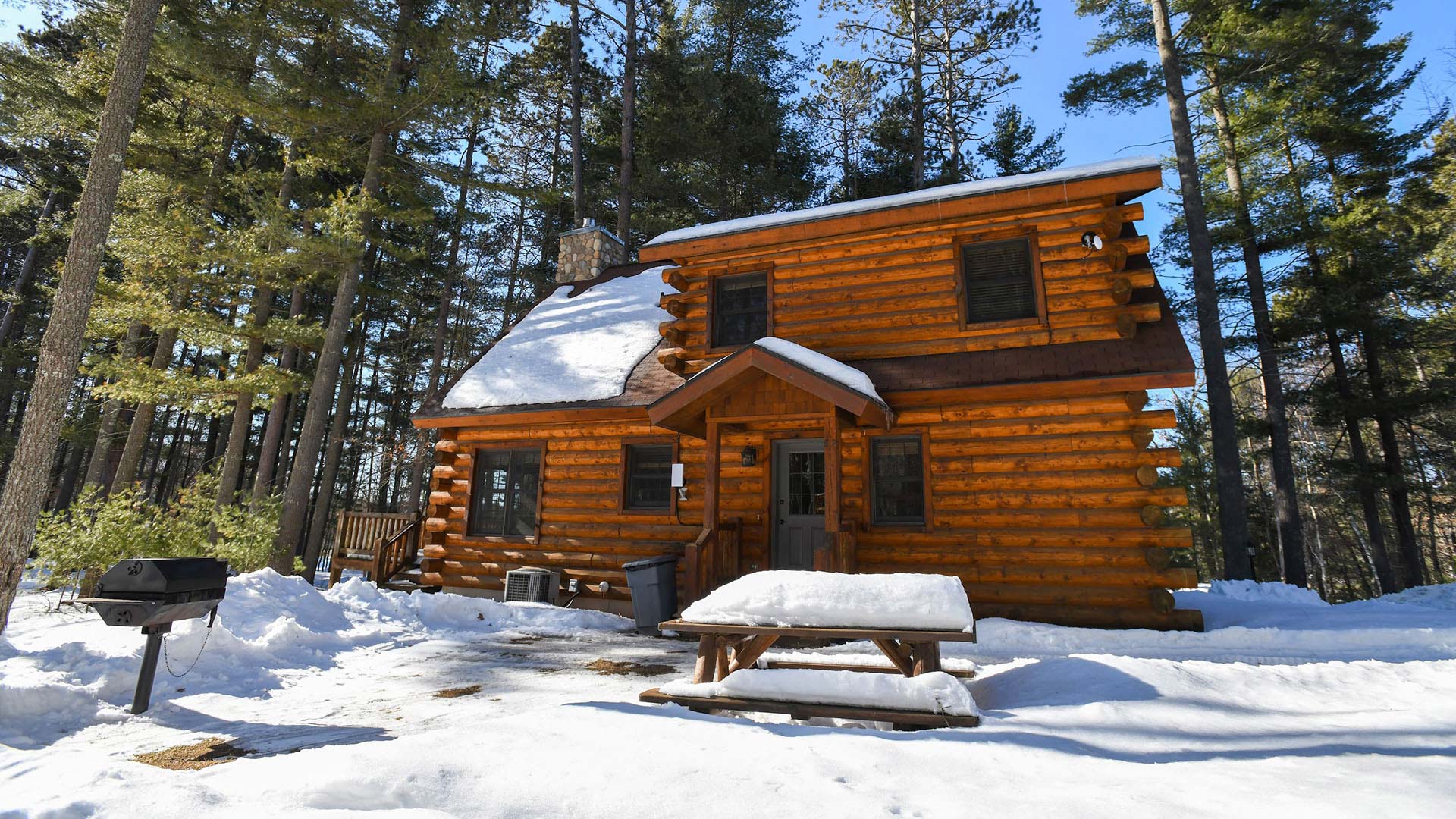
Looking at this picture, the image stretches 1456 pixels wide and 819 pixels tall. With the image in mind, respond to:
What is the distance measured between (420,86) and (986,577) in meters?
14.0

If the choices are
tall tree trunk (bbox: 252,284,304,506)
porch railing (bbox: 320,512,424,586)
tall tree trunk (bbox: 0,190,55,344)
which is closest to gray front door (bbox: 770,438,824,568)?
porch railing (bbox: 320,512,424,586)

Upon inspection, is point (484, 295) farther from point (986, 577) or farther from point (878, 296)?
point (986, 577)

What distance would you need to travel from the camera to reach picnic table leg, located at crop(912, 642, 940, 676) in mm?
4500

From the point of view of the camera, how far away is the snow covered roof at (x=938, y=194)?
329 inches

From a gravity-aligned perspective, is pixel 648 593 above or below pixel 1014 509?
below

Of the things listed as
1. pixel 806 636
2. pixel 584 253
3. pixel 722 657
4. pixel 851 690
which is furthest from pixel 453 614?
pixel 584 253

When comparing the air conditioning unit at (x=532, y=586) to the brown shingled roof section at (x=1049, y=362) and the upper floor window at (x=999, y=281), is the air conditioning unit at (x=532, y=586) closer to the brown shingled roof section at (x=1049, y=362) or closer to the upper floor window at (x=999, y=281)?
the brown shingled roof section at (x=1049, y=362)

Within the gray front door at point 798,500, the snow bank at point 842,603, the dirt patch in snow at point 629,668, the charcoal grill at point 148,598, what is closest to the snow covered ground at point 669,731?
the dirt patch in snow at point 629,668

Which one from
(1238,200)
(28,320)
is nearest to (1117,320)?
(1238,200)

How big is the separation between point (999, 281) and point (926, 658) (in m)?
6.30

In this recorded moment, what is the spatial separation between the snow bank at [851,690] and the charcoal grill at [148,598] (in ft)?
12.3

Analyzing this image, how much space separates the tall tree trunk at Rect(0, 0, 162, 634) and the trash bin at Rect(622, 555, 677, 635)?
235 inches

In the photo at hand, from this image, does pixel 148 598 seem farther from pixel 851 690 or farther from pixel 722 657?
pixel 851 690

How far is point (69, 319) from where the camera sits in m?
6.60
